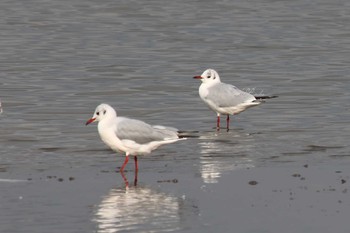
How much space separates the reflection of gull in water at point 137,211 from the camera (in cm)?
1370

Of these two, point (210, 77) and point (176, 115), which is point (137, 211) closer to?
point (210, 77)

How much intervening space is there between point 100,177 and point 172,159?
2.15 meters

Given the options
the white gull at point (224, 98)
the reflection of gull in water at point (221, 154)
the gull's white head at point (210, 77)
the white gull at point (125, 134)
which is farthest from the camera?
the gull's white head at point (210, 77)

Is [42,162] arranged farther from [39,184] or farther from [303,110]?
[303,110]

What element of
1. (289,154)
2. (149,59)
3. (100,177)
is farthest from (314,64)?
(100,177)

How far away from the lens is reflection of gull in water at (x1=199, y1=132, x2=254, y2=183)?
17.8 meters

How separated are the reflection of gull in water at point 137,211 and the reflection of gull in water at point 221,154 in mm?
1370

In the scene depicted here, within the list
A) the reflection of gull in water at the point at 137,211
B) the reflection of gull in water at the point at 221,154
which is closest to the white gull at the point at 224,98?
the reflection of gull in water at the point at 221,154

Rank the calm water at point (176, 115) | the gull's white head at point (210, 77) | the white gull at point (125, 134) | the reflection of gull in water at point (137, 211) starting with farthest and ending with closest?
the gull's white head at point (210, 77)
the white gull at point (125, 134)
the calm water at point (176, 115)
the reflection of gull in water at point (137, 211)

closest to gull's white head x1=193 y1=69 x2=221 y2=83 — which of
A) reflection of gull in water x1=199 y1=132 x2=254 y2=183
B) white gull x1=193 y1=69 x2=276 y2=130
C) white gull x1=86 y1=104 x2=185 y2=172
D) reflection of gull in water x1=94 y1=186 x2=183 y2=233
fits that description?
white gull x1=193 y1=69 x2=276 y2=130

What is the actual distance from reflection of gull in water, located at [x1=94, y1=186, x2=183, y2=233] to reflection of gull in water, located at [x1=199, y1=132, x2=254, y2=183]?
1370mm

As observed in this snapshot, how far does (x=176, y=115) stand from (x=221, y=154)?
19.2 feet

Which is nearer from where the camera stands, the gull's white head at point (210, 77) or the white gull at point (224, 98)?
the white gull at point (224, 98)

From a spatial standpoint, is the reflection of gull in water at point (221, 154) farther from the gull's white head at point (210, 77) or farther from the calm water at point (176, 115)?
the gull's white head at point (210, 77)
